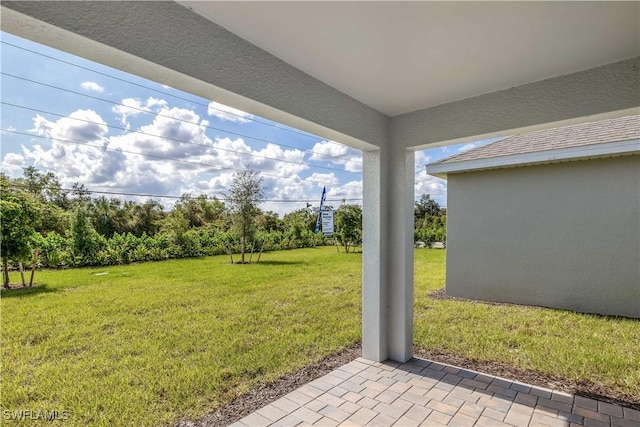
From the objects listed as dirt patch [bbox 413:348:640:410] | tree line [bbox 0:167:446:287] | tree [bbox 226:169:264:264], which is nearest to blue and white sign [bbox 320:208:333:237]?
tree line [bbox 0:167:446:287]

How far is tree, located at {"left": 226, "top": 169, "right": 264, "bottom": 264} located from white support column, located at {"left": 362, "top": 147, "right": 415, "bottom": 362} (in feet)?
32.6

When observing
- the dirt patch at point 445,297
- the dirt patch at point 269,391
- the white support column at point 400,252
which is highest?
the white support column at point 400,252

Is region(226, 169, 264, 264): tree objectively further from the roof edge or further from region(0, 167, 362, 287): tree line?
the roof edge

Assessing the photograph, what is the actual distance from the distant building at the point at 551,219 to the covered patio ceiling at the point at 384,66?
163 inches

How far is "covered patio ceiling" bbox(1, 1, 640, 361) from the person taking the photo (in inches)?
75.4

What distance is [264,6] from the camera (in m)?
1.98

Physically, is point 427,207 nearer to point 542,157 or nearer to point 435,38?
point 542,157

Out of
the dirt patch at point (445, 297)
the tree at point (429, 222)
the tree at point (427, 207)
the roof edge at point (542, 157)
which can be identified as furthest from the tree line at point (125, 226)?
the tree at point (427, 207)

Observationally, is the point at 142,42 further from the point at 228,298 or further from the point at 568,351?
the point at 228,298

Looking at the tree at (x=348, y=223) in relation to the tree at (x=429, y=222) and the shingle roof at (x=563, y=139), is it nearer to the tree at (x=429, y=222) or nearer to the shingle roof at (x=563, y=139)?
the tree at (x=429, y=222)

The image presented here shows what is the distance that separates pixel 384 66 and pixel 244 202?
1138 centimetres

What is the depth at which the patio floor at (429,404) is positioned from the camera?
283cm

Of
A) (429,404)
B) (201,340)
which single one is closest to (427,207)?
(201,340)

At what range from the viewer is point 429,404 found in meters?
3.09
